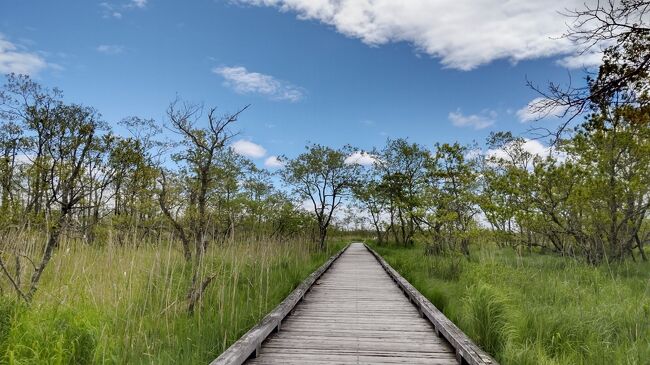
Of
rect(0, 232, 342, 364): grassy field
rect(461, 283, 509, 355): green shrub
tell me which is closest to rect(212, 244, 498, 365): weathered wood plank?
rect(461, 283, 509, 355): green shrub

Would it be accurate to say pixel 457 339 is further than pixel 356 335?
No

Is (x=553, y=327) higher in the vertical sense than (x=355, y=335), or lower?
higher

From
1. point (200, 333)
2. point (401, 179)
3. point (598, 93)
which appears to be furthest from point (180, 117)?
point (401, 179)

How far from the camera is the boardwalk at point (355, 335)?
12.4 ft

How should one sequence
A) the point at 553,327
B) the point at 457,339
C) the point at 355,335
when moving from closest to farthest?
the point at 457,339 → the point at 553,327 → the point at 355,335

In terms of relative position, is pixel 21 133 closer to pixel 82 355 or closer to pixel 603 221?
pixel 82 355

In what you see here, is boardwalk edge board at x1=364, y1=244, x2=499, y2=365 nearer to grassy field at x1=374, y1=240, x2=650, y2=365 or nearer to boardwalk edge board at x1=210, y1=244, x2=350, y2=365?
→ grassy field at x1=374, y1=240, x2=650, y2=365

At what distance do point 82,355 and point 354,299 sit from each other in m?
4.31

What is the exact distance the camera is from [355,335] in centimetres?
457

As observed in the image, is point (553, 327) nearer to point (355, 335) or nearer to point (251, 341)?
point (355, 335)

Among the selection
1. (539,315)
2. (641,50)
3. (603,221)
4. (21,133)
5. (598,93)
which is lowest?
(539,315)

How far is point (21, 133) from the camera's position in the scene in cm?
1934

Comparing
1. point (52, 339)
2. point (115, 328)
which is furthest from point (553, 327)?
point (52, 339)

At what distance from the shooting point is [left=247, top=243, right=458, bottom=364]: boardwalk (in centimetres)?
377
